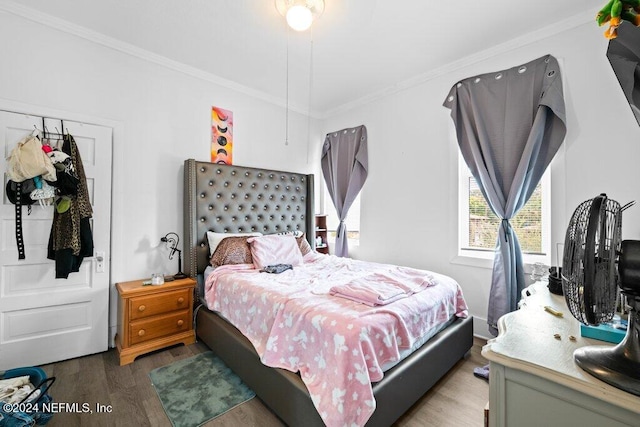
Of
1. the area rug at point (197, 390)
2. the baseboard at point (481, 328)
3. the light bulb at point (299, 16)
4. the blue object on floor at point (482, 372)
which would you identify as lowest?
the area rug at point (197, 390)

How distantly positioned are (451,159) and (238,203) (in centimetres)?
240

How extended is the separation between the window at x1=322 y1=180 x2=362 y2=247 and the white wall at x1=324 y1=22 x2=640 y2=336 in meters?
0.19

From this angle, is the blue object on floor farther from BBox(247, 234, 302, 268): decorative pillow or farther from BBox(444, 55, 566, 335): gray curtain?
BBox(247, 234, 302, 268): decorative pillow

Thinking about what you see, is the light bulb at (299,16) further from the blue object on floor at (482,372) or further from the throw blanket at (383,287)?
the blue object on floor at (482,372)

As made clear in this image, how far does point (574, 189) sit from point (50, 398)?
3958 millimetres

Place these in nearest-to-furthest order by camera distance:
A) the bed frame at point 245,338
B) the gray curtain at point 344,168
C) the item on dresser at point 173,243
→ the bed frame at point 245,338, the item on dresser at point 173,243, the gray curtain at point 344,168

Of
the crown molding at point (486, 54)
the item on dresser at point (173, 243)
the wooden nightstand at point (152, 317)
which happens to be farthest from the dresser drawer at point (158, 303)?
the crown molding at point (486, 54)

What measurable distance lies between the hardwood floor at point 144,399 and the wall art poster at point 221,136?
2085 millimetres

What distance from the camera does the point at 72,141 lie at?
7.07 feet

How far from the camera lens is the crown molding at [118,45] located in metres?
2.03

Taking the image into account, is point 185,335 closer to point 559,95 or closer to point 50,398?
point 50,398

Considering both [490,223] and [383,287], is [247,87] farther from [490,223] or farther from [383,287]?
[490,223]

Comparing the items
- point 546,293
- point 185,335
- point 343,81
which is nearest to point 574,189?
point 546,293

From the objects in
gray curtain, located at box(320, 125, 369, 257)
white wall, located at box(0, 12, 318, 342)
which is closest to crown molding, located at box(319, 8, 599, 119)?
gray curtain, located at box(320, 125, 369, 257)
